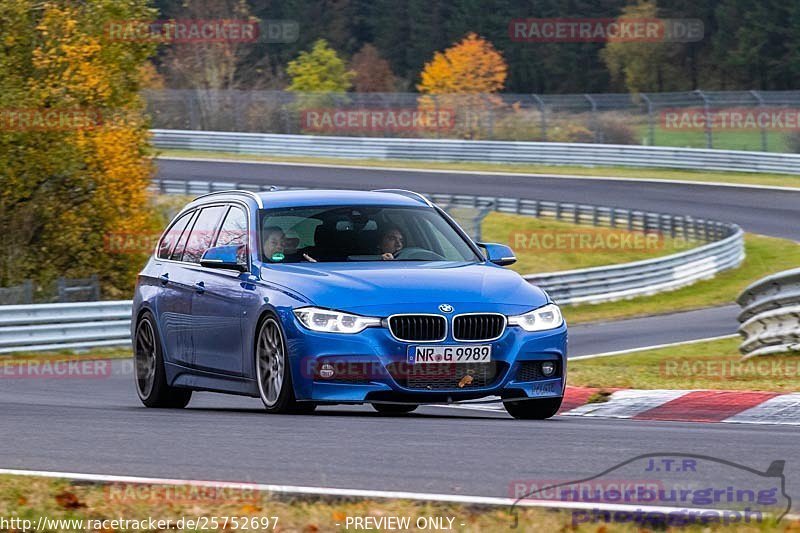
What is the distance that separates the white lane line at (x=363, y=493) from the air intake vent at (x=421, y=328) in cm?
304

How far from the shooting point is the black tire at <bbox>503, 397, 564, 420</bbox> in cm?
1023

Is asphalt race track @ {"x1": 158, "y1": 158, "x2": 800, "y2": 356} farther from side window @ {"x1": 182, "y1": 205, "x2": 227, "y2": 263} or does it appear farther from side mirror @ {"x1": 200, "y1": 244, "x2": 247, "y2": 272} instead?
side mirror @ {"x1": 200, "y1": 244, "x2": 247, "y2": 272}

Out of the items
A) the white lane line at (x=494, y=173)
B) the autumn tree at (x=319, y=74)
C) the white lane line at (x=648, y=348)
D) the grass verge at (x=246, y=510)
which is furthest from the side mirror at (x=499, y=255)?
the autumn tree at (x=319, y=74)

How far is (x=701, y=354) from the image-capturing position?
22.7m

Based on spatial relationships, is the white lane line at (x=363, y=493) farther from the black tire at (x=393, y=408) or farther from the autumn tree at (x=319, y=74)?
the autumn tree at (x=319, y=74)

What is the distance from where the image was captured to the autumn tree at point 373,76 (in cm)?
10056

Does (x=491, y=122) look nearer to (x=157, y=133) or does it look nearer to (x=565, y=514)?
(x=157, y=133)

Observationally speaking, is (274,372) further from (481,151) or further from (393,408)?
(481,151)

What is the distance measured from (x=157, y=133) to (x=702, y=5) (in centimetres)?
5060

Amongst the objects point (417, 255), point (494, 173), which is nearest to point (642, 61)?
point (494, 173)

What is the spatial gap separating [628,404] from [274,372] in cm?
326

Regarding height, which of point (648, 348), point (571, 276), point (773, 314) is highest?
point (773, 314)

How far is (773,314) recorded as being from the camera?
54.8 ft

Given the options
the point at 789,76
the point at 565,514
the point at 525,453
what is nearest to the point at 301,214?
the point at 525,453
